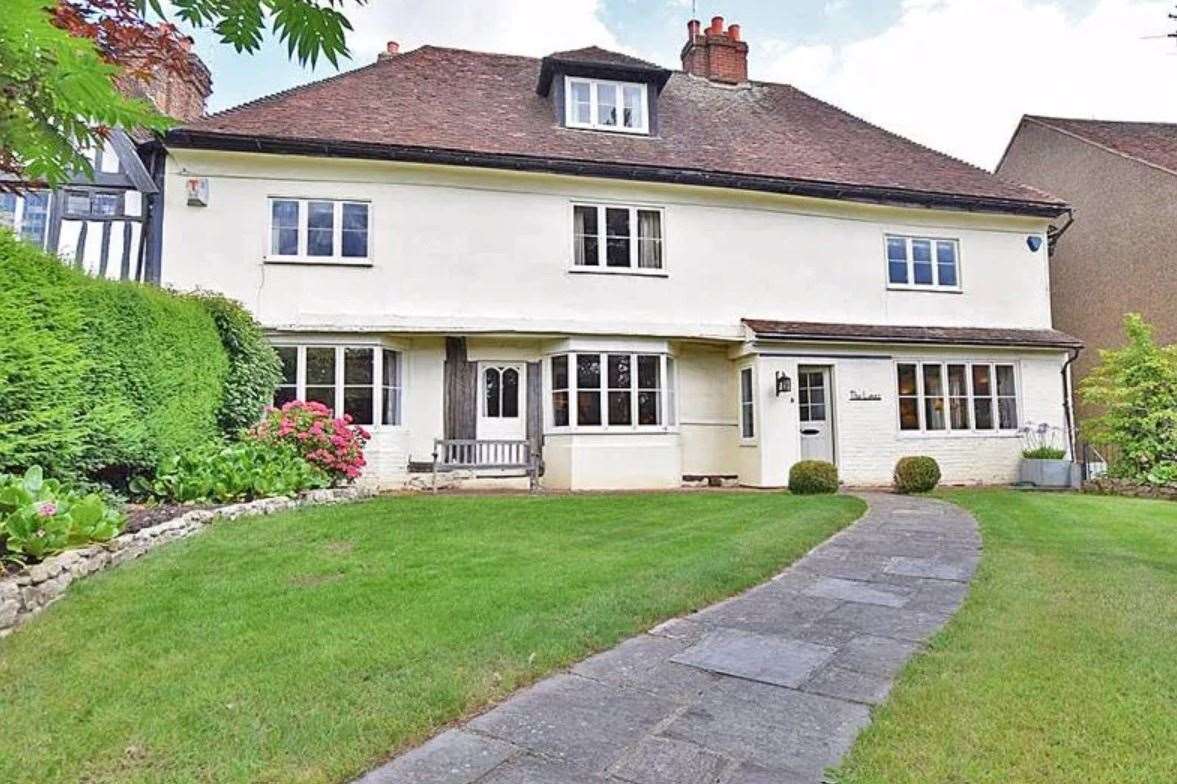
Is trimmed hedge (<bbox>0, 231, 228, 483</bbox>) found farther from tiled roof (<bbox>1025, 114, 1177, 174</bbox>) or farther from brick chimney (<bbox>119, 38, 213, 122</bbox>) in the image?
tiled roof (<bbox>1025, 114, 1177, 174</bbox>)

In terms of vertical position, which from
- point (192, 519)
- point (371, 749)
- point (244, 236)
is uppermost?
point (244, 236)

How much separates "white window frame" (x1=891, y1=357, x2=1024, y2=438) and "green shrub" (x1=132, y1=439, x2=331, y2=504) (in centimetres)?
1069

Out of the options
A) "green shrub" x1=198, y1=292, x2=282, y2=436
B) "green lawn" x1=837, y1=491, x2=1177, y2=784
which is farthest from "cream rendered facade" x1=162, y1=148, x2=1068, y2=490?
"green lawn" x1=837, y1=491, x2=1177, y2=784

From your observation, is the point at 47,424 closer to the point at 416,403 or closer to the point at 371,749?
the point at 371,749

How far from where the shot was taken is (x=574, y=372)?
12.4 m

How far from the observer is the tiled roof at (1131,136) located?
1712 cm

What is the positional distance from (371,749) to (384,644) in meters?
1.13

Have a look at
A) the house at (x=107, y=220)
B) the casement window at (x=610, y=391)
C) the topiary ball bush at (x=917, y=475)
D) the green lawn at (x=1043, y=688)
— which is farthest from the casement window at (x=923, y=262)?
the house at (x=107, y=220)

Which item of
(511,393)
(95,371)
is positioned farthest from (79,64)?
(511,393)

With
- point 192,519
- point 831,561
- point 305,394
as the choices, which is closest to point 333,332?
point 305,394

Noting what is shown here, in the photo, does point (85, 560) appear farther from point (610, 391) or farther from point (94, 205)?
point (94, 205)

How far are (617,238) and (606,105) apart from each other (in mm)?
3144

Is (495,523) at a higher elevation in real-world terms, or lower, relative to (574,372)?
lower

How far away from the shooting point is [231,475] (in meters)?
8.05
